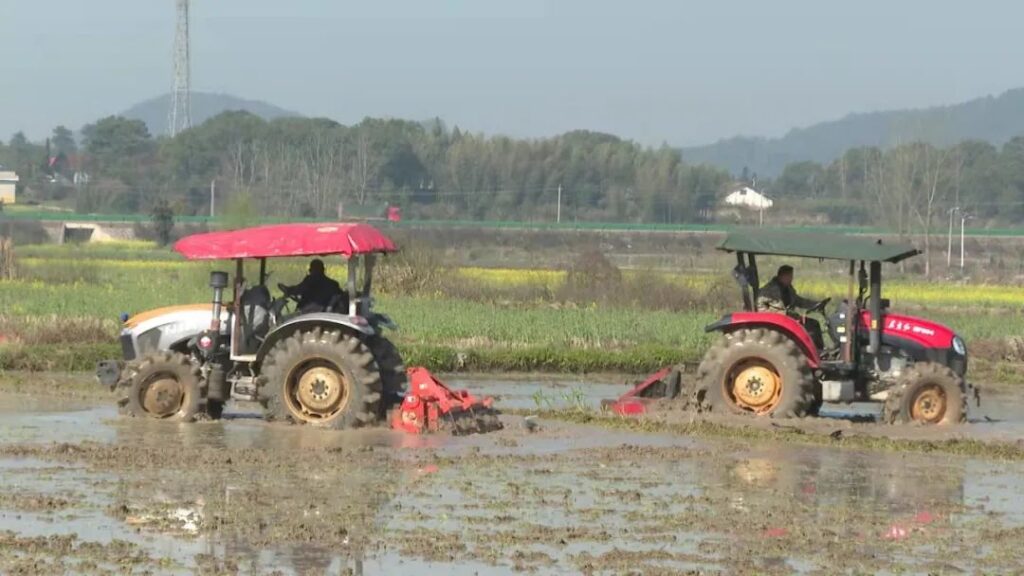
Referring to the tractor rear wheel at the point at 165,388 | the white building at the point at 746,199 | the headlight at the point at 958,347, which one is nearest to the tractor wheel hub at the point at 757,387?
the headlight at the point at 958,347

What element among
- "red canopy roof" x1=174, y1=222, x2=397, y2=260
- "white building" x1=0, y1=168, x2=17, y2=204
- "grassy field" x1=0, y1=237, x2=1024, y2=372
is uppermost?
"white building" x1=0, y1=168, x2=17, y2=204

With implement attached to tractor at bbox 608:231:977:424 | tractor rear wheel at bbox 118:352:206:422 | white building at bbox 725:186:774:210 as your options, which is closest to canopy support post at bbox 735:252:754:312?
implement attached to tractor at bbox 608:231:977:424

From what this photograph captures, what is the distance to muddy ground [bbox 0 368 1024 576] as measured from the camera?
9.54 m

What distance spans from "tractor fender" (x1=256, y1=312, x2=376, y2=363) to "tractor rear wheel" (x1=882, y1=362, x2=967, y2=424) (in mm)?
5249

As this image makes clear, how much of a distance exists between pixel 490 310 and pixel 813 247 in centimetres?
1796

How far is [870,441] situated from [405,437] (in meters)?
4.22

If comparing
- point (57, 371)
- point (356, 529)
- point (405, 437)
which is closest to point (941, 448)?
point (405, 437)

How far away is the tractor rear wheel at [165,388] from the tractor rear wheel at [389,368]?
5.53 ft

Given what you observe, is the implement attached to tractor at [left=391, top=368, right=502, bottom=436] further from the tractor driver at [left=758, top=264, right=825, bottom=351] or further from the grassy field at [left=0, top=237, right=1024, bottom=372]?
the grassy field at [left=0, top=237, right=1024, bottom=372]

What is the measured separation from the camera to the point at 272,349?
15742 mm

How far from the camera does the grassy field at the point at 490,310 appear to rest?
2506 cm

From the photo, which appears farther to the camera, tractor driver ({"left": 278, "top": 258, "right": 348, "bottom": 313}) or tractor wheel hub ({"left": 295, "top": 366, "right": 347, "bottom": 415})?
tractor driver ({"left": 278, "top": 258, "right": 348, "bottom": 313})

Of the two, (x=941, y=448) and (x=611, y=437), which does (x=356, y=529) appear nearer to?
(x=611, y=437)

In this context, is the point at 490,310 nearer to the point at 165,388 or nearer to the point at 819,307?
the point at 819,307
